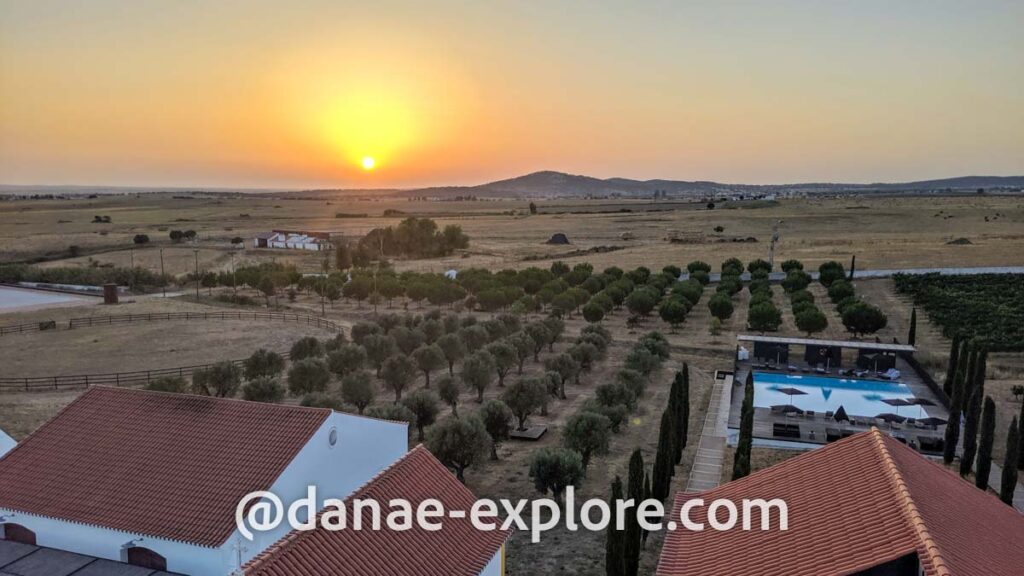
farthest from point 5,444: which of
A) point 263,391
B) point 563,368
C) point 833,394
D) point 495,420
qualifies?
point 833,394

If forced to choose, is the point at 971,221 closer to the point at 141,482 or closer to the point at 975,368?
the point at 975,368

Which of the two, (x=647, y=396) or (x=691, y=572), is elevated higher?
(x=691, y=572)

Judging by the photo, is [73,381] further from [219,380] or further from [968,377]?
[968,377]

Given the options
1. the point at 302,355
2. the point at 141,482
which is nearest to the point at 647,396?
the point at 302,355

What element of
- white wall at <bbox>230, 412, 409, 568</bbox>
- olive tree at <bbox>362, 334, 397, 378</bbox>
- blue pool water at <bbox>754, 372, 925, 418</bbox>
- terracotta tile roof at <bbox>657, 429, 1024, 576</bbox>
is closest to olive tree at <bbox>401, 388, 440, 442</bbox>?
white wall at <bbox>230, 412, 409, 568</bbox>

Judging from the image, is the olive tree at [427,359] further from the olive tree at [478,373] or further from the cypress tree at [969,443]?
the cypress tree at [969,443]

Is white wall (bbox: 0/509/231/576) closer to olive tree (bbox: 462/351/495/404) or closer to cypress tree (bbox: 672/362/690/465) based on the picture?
cypress tree (bbox: 672/362/690/465)
